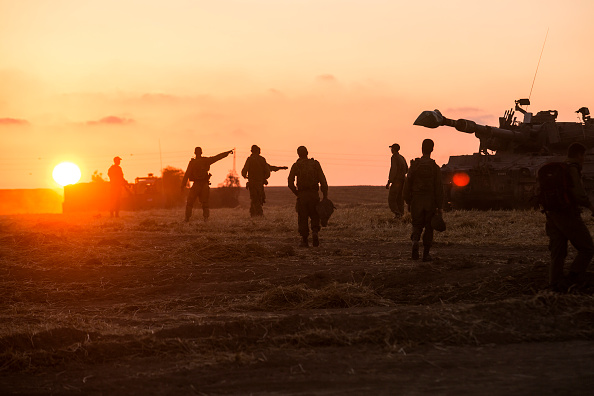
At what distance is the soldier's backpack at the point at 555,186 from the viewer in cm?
973

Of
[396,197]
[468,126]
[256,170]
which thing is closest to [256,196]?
[256,170]

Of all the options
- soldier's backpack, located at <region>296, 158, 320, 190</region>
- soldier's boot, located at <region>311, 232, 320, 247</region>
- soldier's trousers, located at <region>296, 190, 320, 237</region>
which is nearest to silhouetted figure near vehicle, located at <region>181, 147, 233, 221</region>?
soldier's trousers, located at <region>296, 190, 320, 237</region>

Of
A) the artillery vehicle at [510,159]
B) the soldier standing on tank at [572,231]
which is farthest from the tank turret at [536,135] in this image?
the soldier standing on tank at [572,231]

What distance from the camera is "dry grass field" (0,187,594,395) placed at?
673 centimetres

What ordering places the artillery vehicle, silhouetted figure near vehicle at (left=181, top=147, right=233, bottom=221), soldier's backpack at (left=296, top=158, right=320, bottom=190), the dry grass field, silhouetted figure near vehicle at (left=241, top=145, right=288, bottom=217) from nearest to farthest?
the dry grass field, soldier's backpack at (left=296, top=158, right=320, bottom=190), silhouetted figure near vehicle at (left=181, top=147, right=233, bottom=221), silhouetted figure near vehicle at (left=241, top=145, right=288, bottom=217), the artillery vehicle

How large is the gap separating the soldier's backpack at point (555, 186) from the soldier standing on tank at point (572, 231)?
0.03 m

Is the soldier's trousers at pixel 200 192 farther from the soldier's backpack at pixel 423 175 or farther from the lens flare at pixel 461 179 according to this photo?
the soldier's backpack at pixel 423 175

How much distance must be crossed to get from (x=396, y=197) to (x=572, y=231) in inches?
662

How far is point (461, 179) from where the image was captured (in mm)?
30500

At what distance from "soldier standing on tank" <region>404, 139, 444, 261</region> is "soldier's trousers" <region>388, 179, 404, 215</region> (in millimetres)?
11263

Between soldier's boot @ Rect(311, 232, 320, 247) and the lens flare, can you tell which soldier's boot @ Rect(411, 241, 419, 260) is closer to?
soldier's boot @ Rect(311, 232, 320, 247)

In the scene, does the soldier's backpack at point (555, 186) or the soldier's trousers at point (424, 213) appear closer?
the soldier's backpack at point (555, 186)

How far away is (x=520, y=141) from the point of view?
31.2 meters

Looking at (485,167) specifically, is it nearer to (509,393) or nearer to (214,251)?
(214,251)
